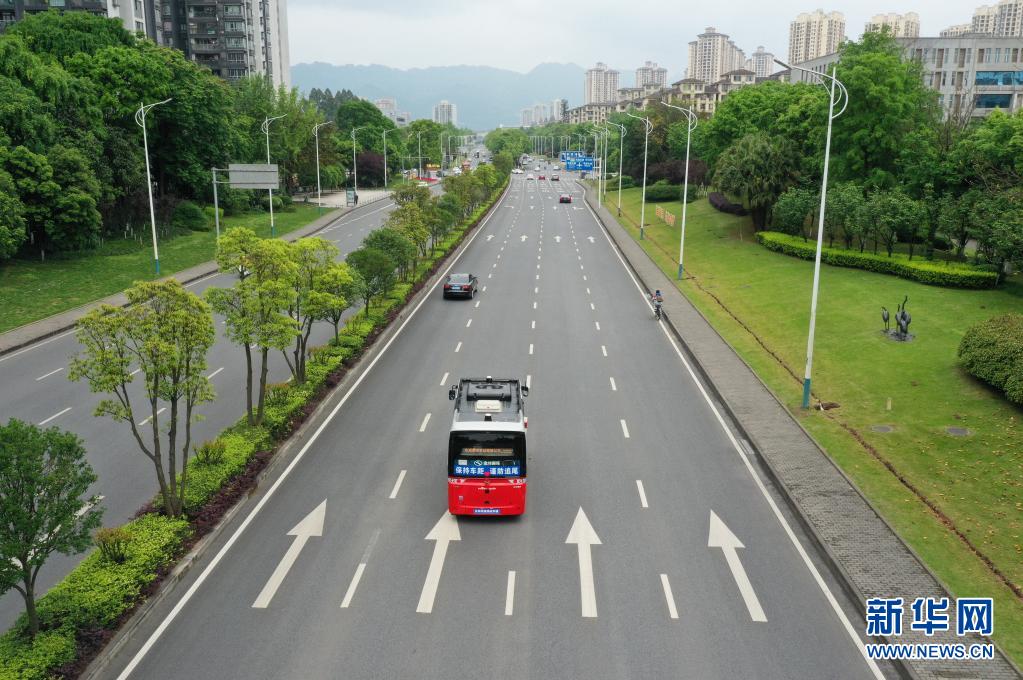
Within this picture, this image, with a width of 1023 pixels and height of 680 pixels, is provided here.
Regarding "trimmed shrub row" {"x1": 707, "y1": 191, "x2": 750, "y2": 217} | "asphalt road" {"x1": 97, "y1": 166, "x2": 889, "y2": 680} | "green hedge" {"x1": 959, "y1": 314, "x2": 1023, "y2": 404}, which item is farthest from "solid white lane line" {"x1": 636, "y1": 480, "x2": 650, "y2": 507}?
"trimmed shrub row" {"x1": 707, "y1": 191, "x2": 750, "y2": 217}

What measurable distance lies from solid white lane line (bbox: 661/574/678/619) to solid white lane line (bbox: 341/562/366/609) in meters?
6.00

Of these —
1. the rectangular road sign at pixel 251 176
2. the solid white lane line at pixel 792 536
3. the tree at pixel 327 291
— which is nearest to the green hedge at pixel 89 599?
the tree at pixel 327 291

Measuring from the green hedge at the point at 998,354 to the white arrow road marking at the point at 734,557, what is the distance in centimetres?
1203

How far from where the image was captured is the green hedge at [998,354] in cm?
2330

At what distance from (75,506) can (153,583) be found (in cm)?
295

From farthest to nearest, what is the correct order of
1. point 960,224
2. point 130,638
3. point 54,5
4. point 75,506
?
point 54,5 → point 960,224 → point 130,638 → point 75,506

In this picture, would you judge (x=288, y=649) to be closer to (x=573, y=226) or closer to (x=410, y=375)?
(x=410, y=375)

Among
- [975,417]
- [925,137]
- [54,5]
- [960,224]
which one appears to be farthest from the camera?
[54,5]

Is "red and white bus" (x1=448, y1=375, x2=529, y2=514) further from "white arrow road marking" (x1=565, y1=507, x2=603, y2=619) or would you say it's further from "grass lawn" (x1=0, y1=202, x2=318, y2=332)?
"grass lawn" (x1=0, y1=202, x2=318, y2=332)

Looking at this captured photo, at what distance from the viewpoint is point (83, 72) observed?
192 ft

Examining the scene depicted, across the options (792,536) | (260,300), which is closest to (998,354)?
(792,536)

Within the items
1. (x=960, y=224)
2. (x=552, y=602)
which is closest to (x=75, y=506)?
(x=552, y=602)

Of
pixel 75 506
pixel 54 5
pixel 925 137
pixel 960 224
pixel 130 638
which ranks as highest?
pixel 54 5

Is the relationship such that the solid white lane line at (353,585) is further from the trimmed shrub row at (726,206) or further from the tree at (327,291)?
the trimmed shrub row at (726,206)
